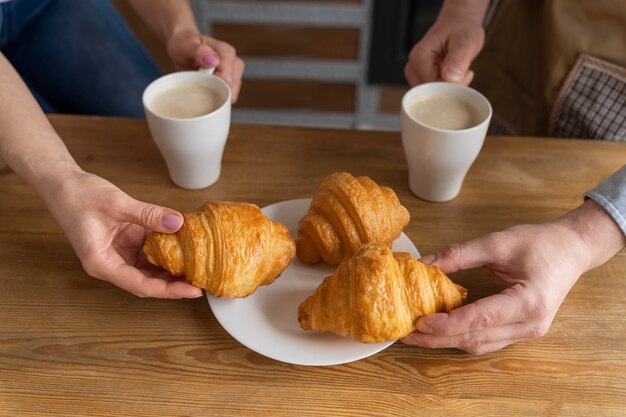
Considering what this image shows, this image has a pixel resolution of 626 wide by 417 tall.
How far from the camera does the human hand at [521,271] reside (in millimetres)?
833

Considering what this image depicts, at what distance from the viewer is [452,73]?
1.20m

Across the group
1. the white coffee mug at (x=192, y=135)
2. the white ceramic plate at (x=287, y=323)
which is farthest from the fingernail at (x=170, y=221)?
the white coffee mug at (x=192, y=135)

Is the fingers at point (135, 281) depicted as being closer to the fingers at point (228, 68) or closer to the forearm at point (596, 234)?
the fingers at point (228, 68)

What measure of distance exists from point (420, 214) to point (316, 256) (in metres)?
0.26

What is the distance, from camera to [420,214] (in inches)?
44.9

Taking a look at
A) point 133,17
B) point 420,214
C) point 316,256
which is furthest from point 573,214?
point 133,17

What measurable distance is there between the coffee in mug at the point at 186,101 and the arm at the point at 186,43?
9 centimetres

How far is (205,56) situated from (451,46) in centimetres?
53

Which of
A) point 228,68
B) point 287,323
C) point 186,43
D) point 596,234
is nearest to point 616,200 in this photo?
point 596,234

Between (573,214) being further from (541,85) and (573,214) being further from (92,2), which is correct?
(92,2)

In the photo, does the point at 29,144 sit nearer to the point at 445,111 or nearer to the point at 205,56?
the point at 205,56

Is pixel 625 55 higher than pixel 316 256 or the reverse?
higher

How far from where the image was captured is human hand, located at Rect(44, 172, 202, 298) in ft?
2.88

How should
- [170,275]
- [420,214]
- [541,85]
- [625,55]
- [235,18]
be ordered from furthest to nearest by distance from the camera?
[235,18]
[541,85]
[625,55]
[420,214]
[170,275]
